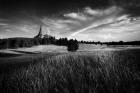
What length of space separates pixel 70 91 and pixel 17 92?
1.32 m

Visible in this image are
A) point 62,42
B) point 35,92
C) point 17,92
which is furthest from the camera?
point 62,42

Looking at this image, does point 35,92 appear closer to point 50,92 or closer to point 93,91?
point 50,92

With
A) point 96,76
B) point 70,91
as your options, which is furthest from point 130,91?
point 70,91

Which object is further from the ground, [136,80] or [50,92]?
[136,80]

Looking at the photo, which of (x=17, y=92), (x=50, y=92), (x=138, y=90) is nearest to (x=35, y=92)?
(x=50, y=92)

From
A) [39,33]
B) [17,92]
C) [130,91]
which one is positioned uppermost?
[39,33]

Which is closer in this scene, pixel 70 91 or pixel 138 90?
pixel 138 90

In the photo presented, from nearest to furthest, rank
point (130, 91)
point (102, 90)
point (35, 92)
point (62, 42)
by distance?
point (130, 91) → point (102, 90) → point (35, 92) → point (62, 42)

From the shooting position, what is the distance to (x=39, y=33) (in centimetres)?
14112

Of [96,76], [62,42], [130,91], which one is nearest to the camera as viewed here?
[130,91]

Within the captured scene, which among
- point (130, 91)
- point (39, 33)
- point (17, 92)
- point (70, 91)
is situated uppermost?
point (39, 33)

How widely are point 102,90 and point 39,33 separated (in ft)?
496

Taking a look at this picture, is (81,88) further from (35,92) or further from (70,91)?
(35,92)

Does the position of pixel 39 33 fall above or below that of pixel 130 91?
above
